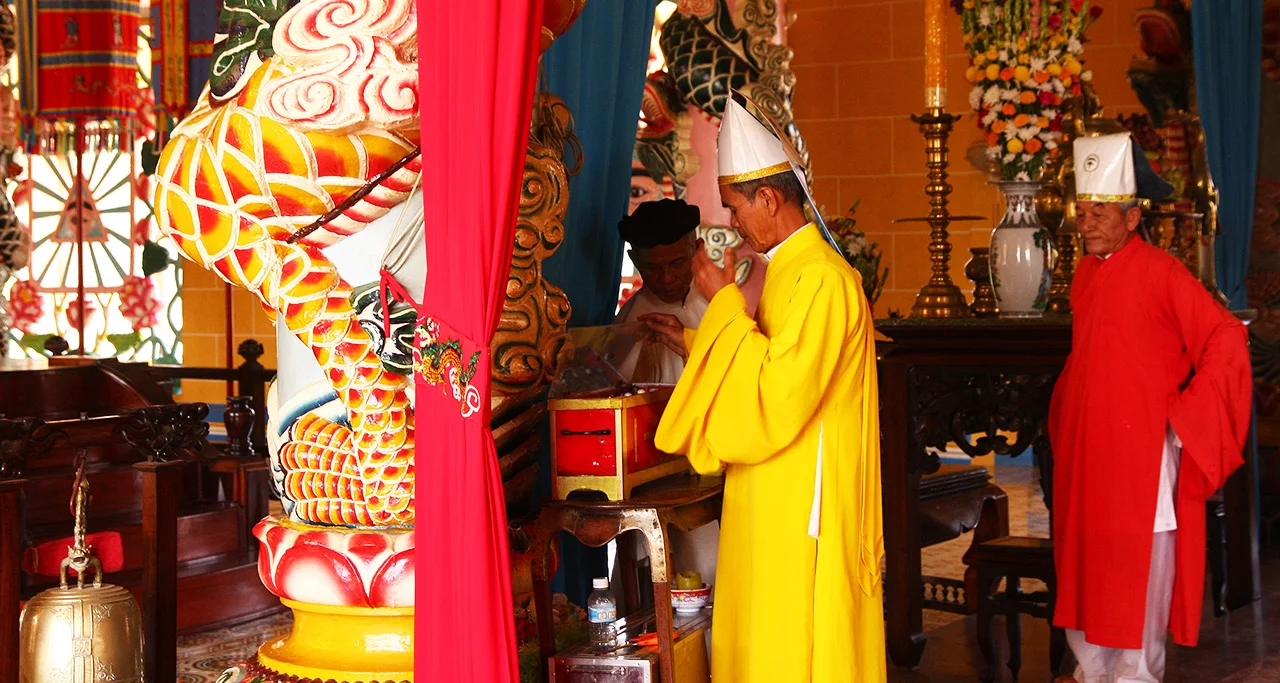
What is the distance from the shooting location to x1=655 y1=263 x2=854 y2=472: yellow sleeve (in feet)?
8.57

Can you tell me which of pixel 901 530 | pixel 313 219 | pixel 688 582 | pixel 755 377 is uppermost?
pixel 313 219

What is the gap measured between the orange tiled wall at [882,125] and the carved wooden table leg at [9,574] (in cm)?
546

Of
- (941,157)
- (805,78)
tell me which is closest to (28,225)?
(805,78)

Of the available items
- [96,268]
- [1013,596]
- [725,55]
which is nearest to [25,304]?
[96,268]

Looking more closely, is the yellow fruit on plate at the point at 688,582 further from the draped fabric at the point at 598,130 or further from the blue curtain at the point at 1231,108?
the blue curtain at the point at 1231,108

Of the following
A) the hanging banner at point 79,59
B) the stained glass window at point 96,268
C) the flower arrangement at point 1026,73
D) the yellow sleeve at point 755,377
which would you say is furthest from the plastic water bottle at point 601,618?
the stained glass window at point 96,268

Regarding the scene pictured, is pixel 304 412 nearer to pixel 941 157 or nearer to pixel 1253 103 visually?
pixel 941 157

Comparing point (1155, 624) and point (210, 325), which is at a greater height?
point (210, 325)

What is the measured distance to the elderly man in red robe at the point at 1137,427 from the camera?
3.85 metres

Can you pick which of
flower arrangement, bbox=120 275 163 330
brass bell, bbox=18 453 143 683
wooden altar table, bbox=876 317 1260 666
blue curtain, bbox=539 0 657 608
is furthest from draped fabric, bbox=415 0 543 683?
flower arrangement, bbox=120 275 163 330

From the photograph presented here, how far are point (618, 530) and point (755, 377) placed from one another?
38cm

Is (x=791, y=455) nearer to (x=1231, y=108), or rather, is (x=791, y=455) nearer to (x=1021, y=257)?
(x=1021, y=257)

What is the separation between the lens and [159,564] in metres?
3.26

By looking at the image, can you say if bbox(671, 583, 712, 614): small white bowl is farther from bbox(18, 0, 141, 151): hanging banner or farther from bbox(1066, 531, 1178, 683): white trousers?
bbox(18, 0, 141, 151): hanging banner
